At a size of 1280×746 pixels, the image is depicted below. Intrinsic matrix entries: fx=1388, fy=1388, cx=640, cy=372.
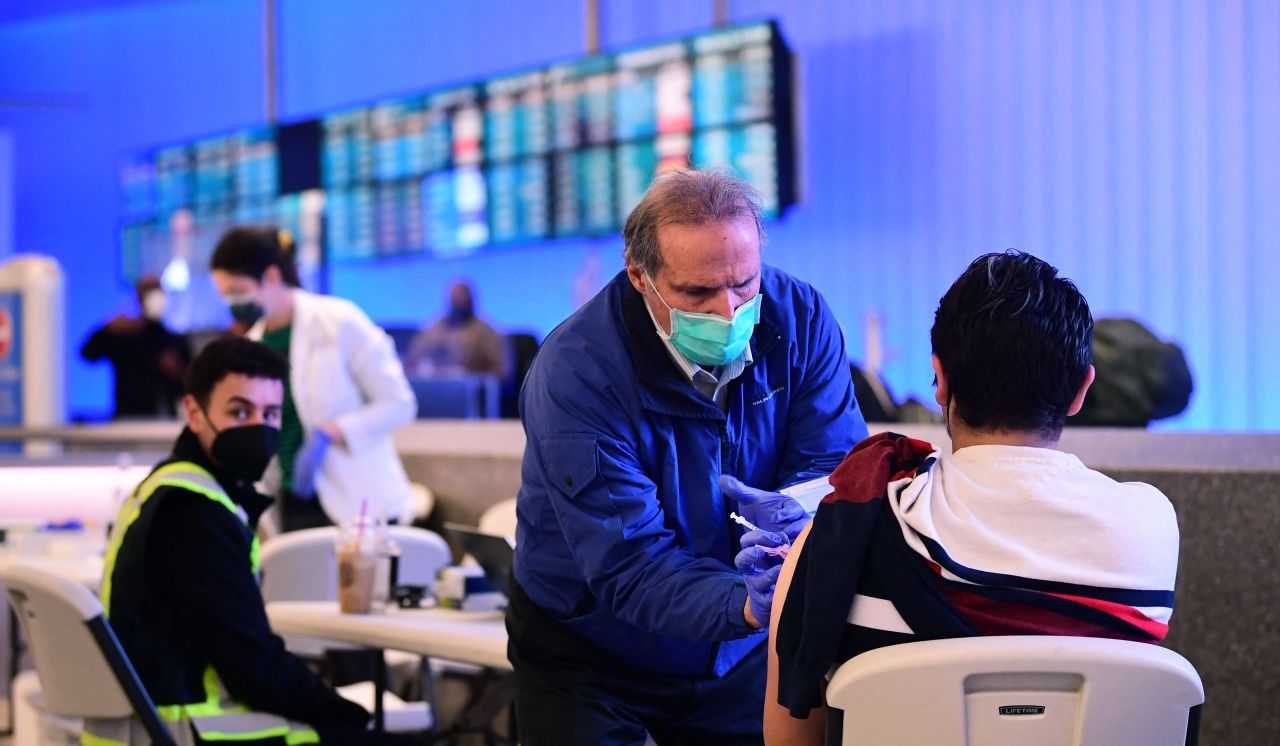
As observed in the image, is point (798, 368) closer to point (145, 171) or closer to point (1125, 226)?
point (1125, 226)

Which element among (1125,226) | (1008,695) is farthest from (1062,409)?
(1125,226)

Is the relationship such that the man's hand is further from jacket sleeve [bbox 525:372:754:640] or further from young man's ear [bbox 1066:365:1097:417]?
young man's ear [bbox 1066:365:1097:417]

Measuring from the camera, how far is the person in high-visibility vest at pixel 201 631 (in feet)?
8.30

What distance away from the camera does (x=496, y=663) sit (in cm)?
254

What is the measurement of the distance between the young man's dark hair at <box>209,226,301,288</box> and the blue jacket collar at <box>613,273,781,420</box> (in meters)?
2.24

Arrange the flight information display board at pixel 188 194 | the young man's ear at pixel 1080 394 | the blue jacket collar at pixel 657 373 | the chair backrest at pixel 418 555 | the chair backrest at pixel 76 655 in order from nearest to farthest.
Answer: the young man's ear at pixel 1080 394
the blue jacket collar at pixel 657 373
the chair backrest at pixel 76 655
the chair backrest at pixel 418 555
the flight information display board at pixel 188 194

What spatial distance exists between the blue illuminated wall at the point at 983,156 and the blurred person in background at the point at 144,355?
6.69 feet

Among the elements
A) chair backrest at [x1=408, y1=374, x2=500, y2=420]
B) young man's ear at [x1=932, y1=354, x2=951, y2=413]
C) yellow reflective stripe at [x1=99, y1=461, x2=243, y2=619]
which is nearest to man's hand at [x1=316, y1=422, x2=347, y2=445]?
yellow reflective stripe at [x1=99, y1=461, x2=243, y2=619]

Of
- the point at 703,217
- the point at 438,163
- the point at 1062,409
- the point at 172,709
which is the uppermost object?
the point at 438,163

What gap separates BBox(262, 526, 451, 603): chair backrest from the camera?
11.8 ft

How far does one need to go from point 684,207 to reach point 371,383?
7.94 ft

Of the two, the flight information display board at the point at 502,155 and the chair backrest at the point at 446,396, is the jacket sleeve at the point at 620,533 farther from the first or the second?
the chair backrest at the point at 446,396

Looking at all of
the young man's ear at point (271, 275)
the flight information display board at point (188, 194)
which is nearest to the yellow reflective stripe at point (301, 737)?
the young man's ear at point (271, 275)

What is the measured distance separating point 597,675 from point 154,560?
1.02 metres
